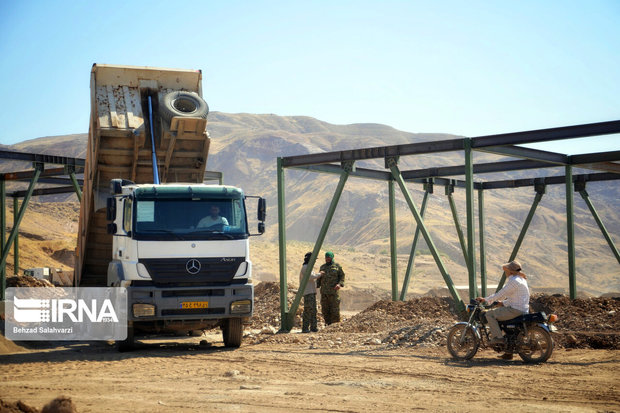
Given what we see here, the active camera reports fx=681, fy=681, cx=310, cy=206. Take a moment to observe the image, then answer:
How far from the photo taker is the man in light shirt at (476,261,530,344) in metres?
10.5

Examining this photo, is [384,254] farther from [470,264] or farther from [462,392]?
[462,392]

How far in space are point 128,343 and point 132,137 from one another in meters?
3.94

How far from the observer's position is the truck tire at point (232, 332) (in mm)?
12875

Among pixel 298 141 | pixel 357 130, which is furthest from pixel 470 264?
pixel 357 130

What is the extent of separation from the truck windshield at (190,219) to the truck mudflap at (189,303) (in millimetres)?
924

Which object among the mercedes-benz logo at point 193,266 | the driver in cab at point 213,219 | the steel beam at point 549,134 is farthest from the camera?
the steel beam at point 549,134

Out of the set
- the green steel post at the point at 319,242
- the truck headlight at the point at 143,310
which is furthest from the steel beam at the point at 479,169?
the truck headlight at the point at 143,310

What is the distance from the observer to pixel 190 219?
12031 mm

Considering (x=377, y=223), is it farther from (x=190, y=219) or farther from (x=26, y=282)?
(x=190, y=219)

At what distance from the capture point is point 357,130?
134125 mm

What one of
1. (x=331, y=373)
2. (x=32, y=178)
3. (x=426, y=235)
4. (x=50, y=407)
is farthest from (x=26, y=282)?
(x=50, y=407)

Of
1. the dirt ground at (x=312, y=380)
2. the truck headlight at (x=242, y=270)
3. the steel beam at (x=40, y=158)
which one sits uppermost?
the steel beam at (x=40, y=158)

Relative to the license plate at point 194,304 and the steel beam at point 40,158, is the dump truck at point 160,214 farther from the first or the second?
the steel beam at point 40,158

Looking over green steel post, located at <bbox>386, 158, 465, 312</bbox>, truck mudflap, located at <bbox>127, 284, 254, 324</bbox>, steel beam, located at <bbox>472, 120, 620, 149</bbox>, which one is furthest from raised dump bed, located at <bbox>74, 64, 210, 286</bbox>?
steel beam, located at <bbox>472, 120, 620, 149</bbox>
